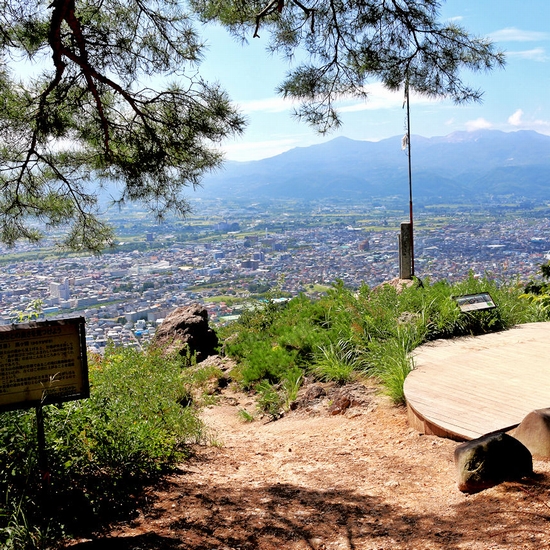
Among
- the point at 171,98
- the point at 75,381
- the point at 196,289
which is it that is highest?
the point at 171,98

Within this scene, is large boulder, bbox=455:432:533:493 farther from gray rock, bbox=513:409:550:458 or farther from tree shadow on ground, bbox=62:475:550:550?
gray rock, bbox=513:409:550:458

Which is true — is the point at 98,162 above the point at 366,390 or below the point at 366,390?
above

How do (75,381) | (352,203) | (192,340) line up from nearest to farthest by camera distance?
(75,381) < (192,340) < (352,203)

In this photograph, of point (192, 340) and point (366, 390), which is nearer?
point (366, 390)

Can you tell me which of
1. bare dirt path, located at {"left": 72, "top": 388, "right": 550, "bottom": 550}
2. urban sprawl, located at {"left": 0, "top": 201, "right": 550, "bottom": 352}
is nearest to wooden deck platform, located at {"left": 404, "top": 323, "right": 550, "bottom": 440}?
bare dirt path, located at {"left": 72, "top": 388, "right": 550, "bottom": 550}

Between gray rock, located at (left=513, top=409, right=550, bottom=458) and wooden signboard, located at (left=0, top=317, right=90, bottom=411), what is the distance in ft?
8.43

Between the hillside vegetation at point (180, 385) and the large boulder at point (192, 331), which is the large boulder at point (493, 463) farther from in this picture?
the large boulder at point (192, 331)

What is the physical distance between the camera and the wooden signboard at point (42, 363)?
118 inches

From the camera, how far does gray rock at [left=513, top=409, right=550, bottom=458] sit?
3.49 meters

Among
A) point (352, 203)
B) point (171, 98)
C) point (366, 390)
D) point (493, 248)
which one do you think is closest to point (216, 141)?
point (171, 98)

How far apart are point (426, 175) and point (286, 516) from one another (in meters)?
50.7

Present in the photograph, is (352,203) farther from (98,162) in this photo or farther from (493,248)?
(98,162)

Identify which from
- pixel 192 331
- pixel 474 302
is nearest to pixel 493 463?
pixel 474 302

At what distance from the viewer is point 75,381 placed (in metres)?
3.17
